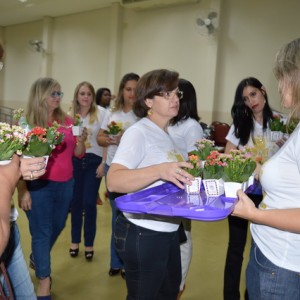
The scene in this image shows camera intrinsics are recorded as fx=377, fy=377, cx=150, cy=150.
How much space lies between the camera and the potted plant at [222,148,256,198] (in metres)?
1.60

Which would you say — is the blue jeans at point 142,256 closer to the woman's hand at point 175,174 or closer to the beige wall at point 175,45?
the woman's hand at point 175,174

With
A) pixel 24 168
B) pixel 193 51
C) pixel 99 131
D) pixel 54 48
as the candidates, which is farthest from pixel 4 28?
pixel 24 168

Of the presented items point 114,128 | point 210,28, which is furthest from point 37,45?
point 114,128

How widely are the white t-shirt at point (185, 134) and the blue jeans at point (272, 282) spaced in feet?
3.84

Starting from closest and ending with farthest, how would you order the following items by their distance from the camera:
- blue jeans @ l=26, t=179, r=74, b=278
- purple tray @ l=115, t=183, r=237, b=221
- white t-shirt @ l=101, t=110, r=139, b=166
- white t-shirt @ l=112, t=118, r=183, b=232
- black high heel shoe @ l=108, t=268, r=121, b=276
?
purple tray @ l=115, t=183, r=237, b=221
white t-shirt @ l=112, t=118, r=183, b=232
blue jeans @ l=26, t=179, r=74, b=278
black high heel shoe @ l=108, t=268, r=121, b=276
white t-shirt @ l=101, t=110, r=139, b=166

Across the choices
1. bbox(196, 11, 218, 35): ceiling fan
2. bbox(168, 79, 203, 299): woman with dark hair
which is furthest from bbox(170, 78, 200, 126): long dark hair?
bbox(196, 11, 218, 35): ceiling fan

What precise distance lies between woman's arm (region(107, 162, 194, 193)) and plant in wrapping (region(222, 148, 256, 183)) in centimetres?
18

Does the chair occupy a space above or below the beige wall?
below

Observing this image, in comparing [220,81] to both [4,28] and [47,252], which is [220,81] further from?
[4,28]

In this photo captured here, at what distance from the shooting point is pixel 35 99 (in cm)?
274

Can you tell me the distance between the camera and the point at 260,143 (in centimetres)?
246

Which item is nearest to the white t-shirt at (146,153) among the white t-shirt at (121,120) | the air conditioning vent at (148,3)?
the white t-shirt at (121,120)

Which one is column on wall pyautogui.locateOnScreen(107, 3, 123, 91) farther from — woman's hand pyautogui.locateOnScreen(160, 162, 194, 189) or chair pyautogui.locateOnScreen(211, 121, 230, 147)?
woman's hand pyautogui.locateOnScreen(160, 162, 194, 189)

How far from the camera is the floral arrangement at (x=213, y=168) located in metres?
1.68
